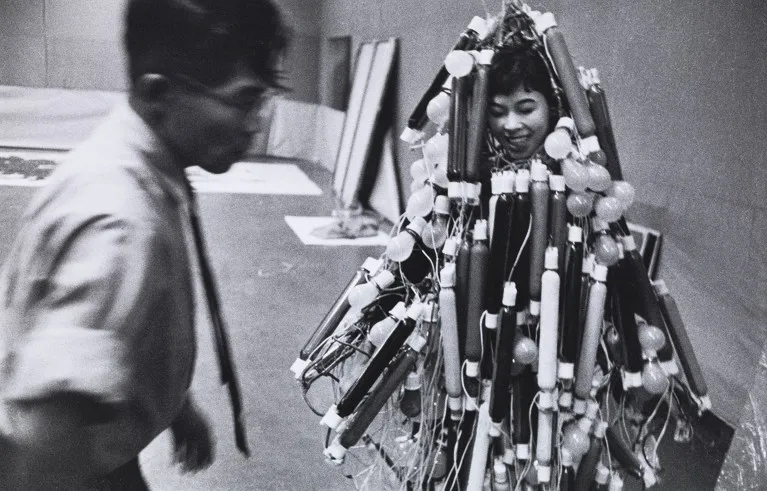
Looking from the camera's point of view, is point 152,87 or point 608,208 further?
point 608,208

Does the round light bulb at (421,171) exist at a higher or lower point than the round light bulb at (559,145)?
lower

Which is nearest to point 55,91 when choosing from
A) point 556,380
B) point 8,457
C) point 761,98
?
point 8,457

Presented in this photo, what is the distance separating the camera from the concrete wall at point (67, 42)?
0.72 meters

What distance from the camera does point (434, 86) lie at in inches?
53.7

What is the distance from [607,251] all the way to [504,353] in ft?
0.90

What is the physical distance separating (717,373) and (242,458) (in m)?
1.44

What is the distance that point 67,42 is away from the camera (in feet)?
2.46

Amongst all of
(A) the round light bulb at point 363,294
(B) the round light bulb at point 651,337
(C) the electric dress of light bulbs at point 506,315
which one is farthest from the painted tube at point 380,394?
(B) the round light bulb at point 651,337

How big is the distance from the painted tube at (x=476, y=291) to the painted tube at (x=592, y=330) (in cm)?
20

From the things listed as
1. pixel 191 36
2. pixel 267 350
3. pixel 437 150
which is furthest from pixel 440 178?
pixel 267 350

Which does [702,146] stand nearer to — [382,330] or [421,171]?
[421,171]

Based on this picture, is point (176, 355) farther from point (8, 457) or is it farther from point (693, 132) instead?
point (693, 132)

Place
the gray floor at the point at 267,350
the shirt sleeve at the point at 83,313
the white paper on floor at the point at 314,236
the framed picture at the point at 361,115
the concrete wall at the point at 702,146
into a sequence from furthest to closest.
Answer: the framed picture at the point at 361,115 < the white paper on floor at the point at 314,236 < the concrete wall at the point at 702,146 < the gray floor at the point at 267,350 < the shirt sleeve at the point at 83,313

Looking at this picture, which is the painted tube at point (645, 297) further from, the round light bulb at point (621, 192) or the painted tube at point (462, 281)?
the painted tube at point (462, 281)
